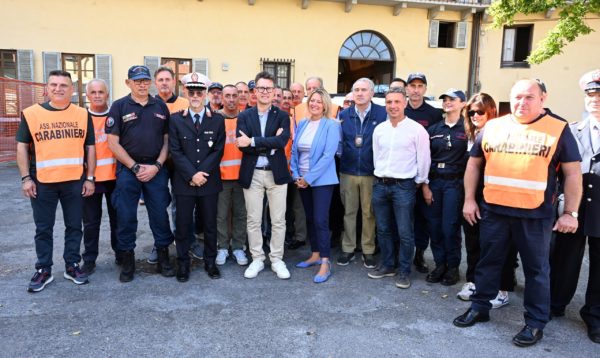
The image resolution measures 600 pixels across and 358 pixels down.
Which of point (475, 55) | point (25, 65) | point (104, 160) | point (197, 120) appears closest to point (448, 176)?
point (197, 120)

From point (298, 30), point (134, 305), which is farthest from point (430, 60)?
point (134, 305)

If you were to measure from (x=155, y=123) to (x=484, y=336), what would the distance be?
341cm

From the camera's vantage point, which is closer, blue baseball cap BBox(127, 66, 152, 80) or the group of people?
the group of people

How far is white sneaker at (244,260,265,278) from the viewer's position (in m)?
4.38

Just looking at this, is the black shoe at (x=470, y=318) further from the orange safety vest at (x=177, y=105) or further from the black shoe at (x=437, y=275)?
the orange safety vest at (x=177, y=105)

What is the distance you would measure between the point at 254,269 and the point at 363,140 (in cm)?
175

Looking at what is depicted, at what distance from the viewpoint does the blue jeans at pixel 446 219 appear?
412 centimetres

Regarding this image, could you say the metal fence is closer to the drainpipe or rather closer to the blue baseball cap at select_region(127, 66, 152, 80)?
the blue baseball cap at select_region(127, 66, 152, 80)

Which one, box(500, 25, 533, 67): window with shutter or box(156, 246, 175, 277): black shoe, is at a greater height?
box(500, 25, 533, 67): window with shutter

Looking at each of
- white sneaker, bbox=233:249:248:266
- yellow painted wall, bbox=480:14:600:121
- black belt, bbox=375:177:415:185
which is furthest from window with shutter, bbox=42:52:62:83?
yellow painted wall, bbox=480:14:600:121

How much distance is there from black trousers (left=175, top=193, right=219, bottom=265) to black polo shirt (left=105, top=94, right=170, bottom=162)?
1.81 ft

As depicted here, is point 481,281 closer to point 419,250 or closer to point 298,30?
point 419,250

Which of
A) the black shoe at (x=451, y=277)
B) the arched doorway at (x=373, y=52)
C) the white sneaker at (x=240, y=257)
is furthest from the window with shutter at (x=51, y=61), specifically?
the black shoe at (x=451, y=277)

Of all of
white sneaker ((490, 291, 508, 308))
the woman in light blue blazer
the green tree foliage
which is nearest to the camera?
white sneaker ((490, 291, 508, 308))
